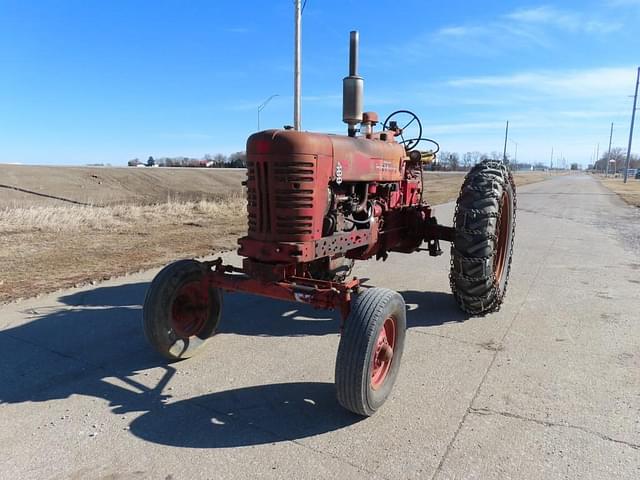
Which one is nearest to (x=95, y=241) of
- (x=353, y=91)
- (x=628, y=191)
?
(x=353, y=91)

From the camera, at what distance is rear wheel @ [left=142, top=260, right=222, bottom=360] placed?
372cm

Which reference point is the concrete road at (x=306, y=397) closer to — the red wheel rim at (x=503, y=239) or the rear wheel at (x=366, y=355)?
the rear wheel at (x=366, y=355)

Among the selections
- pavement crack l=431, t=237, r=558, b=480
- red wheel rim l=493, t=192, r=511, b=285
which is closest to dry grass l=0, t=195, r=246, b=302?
red wheel rim l=493, t=192, r=511, b=285

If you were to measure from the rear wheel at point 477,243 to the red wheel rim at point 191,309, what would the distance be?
7.92 feet

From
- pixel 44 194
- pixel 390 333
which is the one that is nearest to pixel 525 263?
pixel 390 333

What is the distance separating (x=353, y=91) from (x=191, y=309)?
2.39m

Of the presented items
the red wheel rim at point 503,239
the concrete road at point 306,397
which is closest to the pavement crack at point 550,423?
the concrete road at point 306,397

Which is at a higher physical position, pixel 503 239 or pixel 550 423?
pixel 503 239

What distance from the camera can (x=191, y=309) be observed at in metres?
4.17

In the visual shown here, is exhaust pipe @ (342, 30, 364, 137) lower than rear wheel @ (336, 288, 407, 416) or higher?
higher

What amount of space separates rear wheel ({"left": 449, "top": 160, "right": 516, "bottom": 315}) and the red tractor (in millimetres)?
10

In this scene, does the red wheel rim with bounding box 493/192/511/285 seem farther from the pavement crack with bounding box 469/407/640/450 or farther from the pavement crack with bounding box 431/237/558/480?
the pavement crack with bounding box 469/407/640/450

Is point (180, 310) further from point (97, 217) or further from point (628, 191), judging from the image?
point (628, 191)

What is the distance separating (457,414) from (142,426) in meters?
1.96
